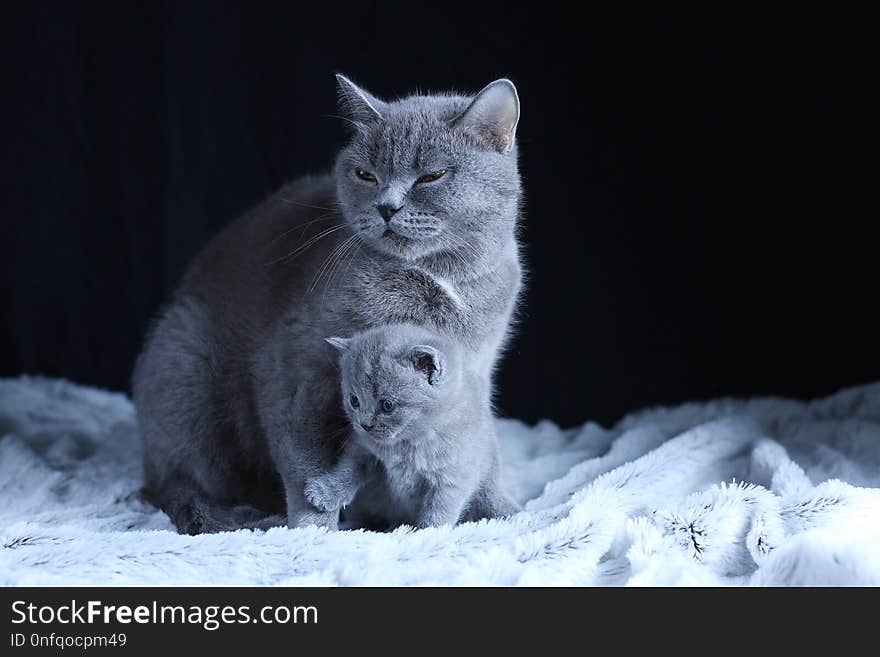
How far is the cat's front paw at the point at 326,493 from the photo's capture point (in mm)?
1351

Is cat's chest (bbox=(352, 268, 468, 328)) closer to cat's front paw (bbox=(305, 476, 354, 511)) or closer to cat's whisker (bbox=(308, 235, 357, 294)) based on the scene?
cat's whisker (bbox=(308, 235, 357, 294))

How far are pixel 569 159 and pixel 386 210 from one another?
0.92 meters

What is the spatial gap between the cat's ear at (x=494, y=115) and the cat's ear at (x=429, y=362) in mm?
332

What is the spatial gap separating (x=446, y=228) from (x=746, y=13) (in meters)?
1.02

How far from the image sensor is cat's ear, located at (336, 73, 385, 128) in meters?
1.39

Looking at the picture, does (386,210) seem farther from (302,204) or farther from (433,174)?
(302,204)

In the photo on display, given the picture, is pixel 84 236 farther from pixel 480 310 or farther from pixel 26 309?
pixel 480 310

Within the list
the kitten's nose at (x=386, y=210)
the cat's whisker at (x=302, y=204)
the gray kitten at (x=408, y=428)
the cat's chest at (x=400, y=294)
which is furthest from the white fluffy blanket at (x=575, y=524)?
the cat's whisker at (x=302, y=204)

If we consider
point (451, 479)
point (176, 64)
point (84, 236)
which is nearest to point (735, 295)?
point (451, 479)

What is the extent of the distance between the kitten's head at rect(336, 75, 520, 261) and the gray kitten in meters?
0.14

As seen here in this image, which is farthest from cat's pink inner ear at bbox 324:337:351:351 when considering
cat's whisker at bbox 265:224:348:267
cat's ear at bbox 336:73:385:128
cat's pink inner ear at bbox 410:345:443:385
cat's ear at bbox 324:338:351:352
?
cat's ear at bbox 336:73:385:128

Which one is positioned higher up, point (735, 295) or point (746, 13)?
point (746, 13)

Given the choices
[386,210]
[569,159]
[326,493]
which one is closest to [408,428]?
[326,493]

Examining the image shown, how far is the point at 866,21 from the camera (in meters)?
1.91
